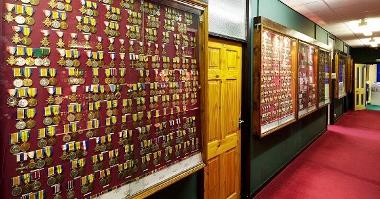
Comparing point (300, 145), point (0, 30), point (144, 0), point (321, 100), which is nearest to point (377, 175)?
point (300, 145)

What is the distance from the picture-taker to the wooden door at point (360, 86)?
12.5 m

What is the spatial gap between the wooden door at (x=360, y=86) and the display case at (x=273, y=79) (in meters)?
9.66

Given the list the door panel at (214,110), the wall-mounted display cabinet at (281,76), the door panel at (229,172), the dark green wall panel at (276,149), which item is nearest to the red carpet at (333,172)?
the dark green wall panel at (276,149)

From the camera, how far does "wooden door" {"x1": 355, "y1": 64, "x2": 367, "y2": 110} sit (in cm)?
1252

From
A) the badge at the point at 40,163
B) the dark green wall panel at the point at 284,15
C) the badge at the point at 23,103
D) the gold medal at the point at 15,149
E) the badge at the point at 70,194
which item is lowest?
the badge at the point at 70,194

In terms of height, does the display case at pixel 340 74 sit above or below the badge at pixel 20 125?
above

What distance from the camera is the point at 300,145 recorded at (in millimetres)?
5660

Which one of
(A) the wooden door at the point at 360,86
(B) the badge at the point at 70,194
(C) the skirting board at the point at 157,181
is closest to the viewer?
(B) the badge at the point at 70,194

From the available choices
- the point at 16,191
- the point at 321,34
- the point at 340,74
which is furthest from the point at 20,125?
the point at 340,74

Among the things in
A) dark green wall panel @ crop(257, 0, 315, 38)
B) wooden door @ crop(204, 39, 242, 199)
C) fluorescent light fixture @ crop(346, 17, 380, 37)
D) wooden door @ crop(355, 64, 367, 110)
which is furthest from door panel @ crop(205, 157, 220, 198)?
wooden door @ crop(355, 64, 367, 110)

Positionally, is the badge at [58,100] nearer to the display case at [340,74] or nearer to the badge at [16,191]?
the badge at [16,191]

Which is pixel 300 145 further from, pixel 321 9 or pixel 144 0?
pixel 144 0

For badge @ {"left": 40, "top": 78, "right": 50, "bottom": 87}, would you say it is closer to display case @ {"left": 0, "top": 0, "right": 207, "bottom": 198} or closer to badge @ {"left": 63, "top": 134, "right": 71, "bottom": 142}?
display case @ {"left": 0, "top": 0, "right": 207, "bottom": 198}

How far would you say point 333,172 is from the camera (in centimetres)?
455
